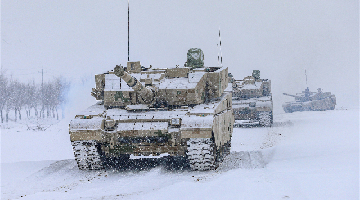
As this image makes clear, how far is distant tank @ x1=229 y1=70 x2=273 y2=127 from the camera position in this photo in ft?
78.3

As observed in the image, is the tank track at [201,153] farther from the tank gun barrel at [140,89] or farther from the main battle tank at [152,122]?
the tank gun barrel at [140,89]

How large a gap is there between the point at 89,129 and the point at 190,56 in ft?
18.3

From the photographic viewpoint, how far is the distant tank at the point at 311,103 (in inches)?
1497

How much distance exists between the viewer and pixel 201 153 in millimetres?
10438

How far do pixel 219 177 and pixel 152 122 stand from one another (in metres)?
2.38

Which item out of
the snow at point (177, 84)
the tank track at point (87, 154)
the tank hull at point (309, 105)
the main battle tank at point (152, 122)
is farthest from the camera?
the tank hull at point (309, 105)

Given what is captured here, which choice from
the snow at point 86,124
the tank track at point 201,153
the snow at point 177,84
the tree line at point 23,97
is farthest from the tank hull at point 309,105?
the snow at point 86,124

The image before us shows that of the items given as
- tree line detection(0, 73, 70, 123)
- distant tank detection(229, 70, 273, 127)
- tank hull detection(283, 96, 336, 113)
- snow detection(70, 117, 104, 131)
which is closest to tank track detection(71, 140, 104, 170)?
snow detection(70, 117, 104, 131)

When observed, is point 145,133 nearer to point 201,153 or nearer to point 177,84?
point 201,153

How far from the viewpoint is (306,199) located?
22.0 ft

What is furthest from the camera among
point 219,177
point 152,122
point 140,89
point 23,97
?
point 23,97

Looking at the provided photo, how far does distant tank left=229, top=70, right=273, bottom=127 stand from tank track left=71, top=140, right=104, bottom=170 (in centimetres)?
1388

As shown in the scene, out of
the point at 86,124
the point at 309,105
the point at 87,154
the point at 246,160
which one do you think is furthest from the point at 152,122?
the point at 309,105

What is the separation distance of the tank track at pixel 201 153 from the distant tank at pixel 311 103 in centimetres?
2863
